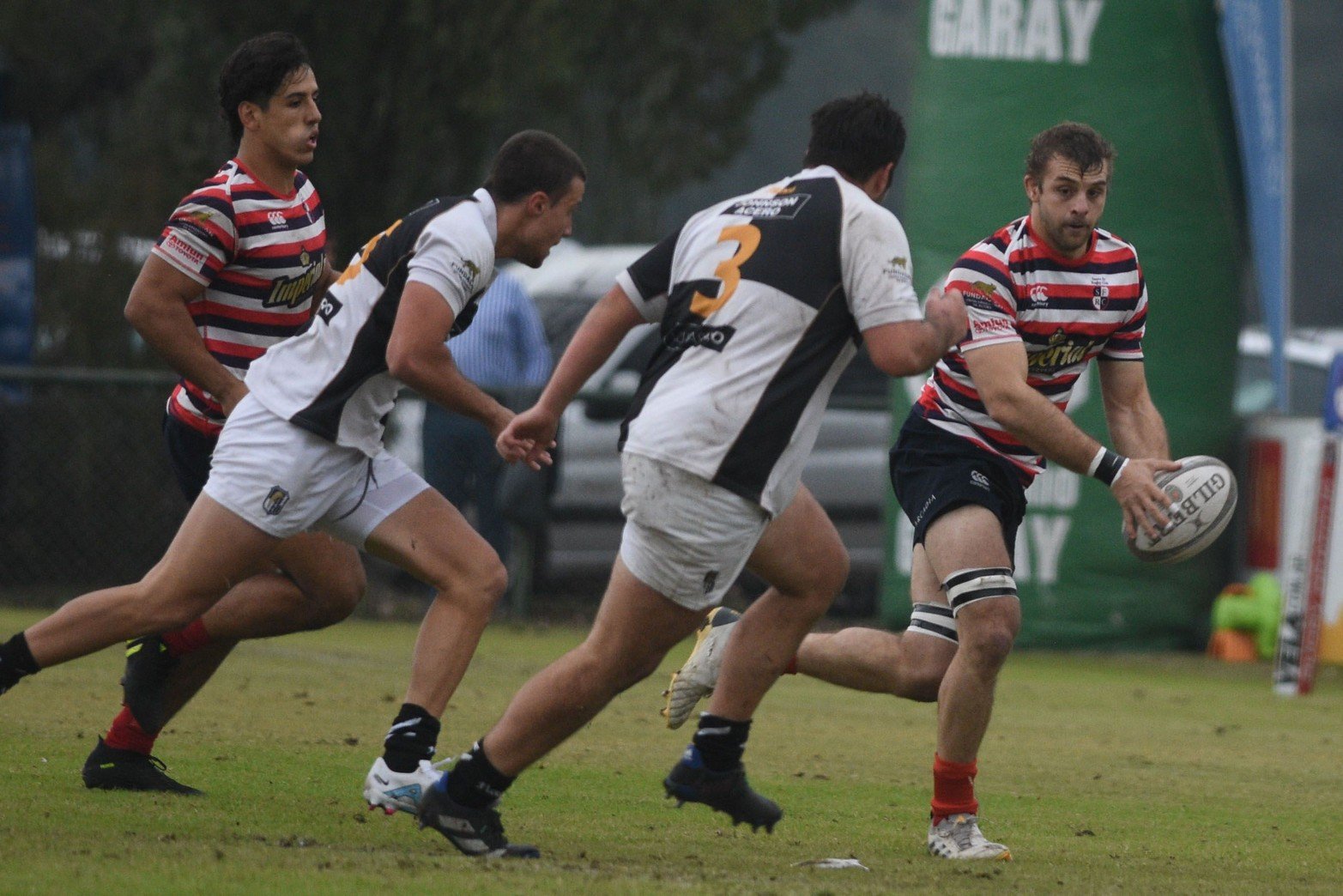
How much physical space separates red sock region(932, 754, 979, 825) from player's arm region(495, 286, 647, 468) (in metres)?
1.52

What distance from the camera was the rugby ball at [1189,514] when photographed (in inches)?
229

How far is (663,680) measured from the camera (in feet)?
34.7

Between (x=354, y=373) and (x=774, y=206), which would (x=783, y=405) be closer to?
(x=774, y=206)

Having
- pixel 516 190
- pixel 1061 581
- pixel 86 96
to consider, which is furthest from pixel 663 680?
pixel 86 96

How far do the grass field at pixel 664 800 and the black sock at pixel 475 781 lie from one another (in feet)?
0.51

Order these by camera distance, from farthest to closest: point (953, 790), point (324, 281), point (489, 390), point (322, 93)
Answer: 1. point (322, 93)
2. point (489, 390)
3. point (324, 281)
4. point (953, 790)

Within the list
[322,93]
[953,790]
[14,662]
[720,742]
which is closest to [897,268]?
[720,742]

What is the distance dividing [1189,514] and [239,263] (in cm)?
285

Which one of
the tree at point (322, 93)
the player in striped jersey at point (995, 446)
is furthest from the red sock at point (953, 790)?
the tree at point (322, 93)

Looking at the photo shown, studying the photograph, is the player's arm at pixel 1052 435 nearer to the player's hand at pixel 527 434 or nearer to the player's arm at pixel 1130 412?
the player's arm at pixel 1130 412

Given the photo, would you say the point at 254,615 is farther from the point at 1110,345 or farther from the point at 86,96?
the point at 86,96

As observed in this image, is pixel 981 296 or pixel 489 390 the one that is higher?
pixel 981 296

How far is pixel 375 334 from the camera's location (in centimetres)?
542

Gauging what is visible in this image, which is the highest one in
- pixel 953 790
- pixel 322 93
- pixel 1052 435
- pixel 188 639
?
pixel 322 93
